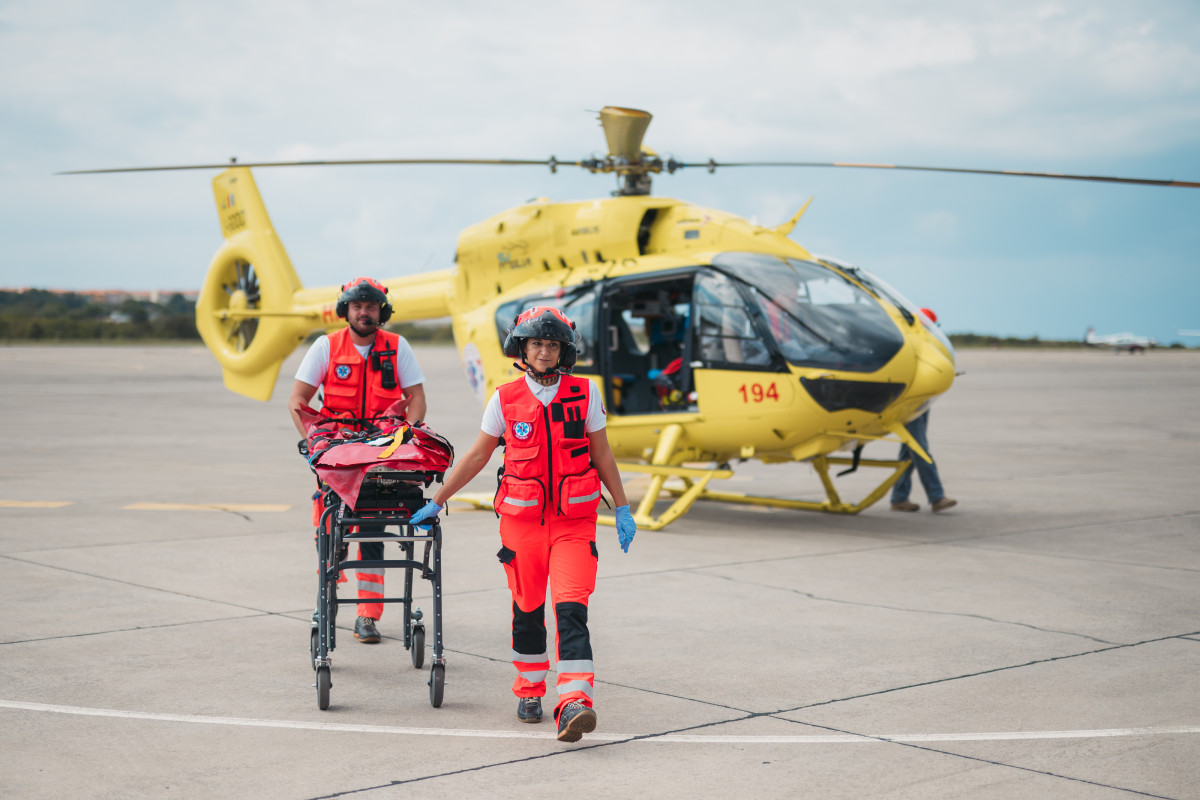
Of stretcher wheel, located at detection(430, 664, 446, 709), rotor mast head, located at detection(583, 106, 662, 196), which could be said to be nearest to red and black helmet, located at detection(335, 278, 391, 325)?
stretcher wheel, located at detection(430, 664, 446, 709)

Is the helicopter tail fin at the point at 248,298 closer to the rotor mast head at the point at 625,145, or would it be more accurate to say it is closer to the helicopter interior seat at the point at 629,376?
the helicopter interior seat at the point at 629,376

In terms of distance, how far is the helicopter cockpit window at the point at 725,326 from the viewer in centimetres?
998

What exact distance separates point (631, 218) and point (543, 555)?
654cm

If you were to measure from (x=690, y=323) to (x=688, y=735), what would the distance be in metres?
5.94

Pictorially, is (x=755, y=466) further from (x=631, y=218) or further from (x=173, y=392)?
(x=173, y=392)

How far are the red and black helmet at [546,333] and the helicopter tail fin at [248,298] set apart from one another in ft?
27.6

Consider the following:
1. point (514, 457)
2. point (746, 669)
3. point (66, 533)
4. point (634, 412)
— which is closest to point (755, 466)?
point (634, 412)

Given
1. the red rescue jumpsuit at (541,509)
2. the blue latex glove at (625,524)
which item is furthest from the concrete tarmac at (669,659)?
the blue latex glove at (625,524)

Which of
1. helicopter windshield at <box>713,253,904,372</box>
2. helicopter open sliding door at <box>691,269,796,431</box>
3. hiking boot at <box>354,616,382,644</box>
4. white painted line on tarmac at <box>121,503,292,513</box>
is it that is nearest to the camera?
hiking boot at <box>354,616,382,644</box>

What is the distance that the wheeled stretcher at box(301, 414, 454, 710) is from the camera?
518cm

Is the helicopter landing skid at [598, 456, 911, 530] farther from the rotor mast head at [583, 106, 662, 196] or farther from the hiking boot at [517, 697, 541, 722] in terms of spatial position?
the hiking boot at [517, 697, 541, 722]

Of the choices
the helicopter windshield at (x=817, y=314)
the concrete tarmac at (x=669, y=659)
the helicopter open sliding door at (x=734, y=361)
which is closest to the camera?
the concrete tarmac at (x=669, y=659)

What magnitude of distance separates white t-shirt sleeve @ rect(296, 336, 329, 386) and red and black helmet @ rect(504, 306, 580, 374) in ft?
4.99

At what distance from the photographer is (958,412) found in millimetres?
26094
